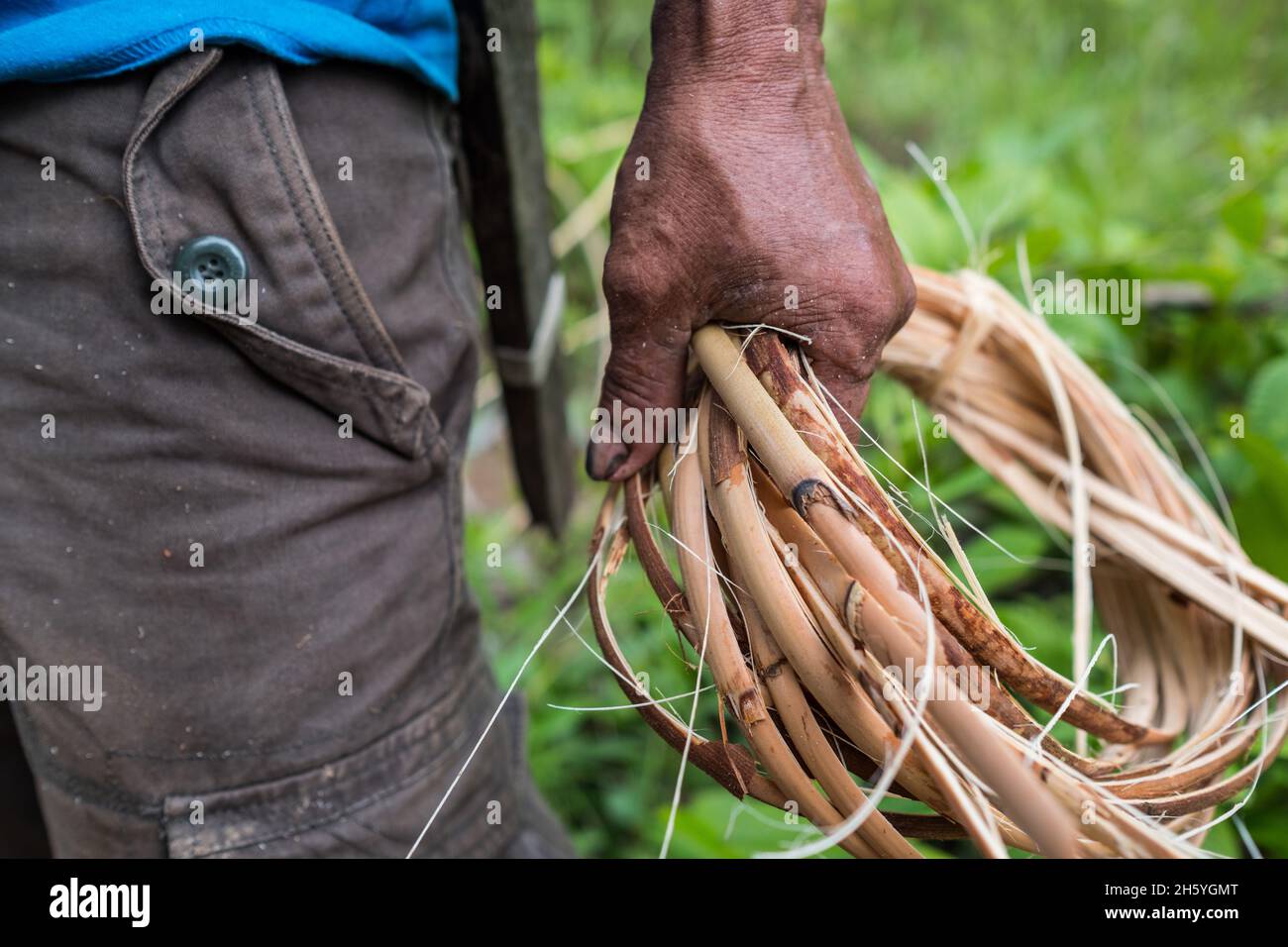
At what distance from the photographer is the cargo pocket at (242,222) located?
2.52 ft

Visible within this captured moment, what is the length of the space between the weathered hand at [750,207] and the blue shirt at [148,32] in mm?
272

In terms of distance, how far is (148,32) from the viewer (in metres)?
0.74

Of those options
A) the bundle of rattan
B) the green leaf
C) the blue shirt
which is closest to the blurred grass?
the green leaf

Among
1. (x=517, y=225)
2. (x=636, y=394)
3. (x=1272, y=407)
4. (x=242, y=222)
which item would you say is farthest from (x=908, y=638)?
(x=1272, y=407)

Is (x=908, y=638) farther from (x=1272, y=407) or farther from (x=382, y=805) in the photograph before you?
(x=1272, y=407)

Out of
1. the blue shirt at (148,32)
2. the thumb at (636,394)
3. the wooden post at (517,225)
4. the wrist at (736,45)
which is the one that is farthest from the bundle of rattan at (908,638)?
the wooden post at (517,225)

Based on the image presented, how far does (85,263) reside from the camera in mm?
785

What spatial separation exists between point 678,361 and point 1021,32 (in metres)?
3.31

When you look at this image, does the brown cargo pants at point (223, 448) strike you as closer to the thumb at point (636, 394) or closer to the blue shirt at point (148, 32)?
the blue shirt at point (148, 32)

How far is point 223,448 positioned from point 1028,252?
4.68 ft

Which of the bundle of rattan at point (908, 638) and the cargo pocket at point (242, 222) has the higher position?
the cargo pocket at point (242, 222)

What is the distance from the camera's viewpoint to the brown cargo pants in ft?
2.55
